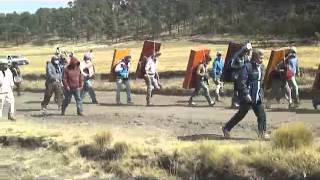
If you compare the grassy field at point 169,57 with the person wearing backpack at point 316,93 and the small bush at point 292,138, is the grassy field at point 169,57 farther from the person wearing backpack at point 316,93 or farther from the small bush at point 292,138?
the small bush at point 292,138

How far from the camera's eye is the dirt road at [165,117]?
1709 cm

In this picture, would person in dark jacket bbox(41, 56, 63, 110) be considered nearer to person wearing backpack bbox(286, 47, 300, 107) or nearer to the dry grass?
the dry grass

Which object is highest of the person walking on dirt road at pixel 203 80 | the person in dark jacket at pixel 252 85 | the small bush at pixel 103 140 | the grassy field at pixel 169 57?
the person in dark jacket at pixel 252 85

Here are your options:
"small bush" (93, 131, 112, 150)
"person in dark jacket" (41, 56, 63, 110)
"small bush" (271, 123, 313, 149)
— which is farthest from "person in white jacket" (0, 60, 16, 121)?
"small bush" (271, 123, 313, 149)

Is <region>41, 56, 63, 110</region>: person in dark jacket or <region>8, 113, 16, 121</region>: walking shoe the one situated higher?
<region>41, 56, 63, 110</region>: person in dark jacket

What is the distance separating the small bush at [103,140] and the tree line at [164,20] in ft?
209

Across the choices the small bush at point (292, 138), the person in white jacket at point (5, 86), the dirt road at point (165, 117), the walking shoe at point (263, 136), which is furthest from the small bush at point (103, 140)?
the person in white jacket at point (5, 86)

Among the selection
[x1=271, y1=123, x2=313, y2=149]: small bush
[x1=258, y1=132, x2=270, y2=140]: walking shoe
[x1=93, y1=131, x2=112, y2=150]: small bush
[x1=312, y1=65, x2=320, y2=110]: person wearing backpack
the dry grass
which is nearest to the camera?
the dry grass

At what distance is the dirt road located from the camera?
1709cm

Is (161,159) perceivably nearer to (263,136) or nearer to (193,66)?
(263,136)

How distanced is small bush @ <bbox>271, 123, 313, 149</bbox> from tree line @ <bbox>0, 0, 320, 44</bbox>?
64.9 m

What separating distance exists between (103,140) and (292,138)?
14.3ft

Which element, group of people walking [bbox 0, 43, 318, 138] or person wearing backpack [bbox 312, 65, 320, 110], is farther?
person wearing backpack [bbox 312, 65, 320, 110]

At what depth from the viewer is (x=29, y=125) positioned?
1922cm
